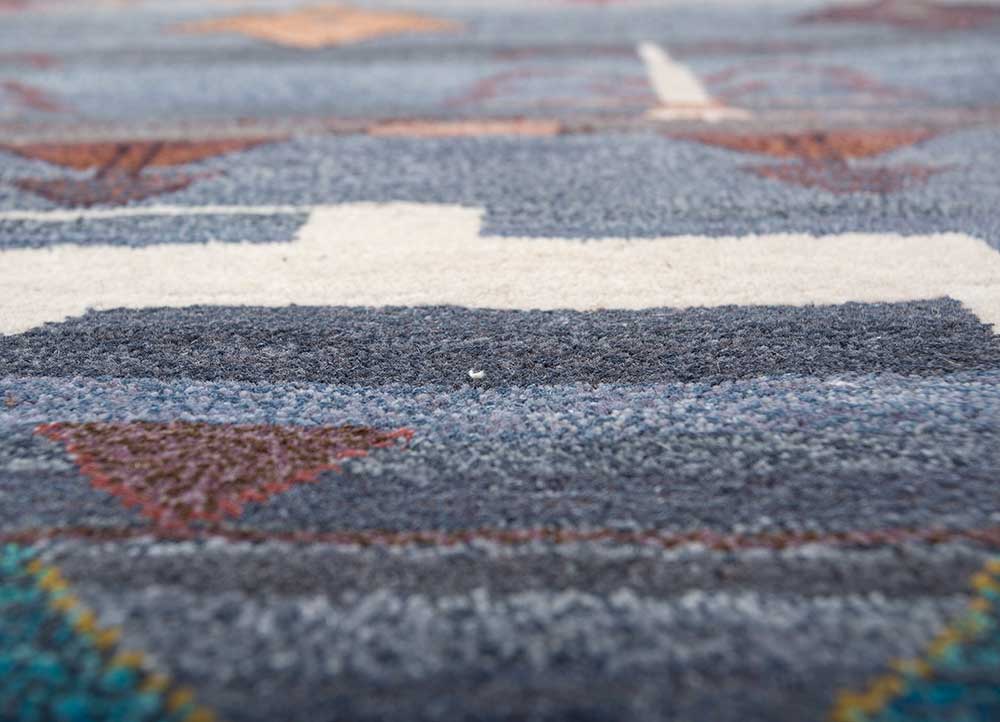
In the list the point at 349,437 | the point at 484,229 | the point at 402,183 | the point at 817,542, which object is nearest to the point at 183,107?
the point at 402,183

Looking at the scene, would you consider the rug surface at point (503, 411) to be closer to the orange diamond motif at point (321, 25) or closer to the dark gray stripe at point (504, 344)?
the dark gray stripe at point (504, 344)

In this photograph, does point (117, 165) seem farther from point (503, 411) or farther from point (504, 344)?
point (503, 411)

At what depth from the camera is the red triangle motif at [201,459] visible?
33.5 inches

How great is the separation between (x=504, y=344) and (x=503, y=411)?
0.16 metres

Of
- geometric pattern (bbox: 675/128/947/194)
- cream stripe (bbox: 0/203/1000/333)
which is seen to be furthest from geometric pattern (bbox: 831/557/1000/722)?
geometric pattern (bbox: 675/128/947/194)

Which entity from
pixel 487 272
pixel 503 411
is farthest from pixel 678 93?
pixel 503 411

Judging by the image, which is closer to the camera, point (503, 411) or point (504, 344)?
point (503, 411)

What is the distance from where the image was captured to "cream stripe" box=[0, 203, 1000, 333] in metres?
1.28

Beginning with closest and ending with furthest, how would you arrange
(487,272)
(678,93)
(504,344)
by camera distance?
(504,344), (487,272), (678,93)

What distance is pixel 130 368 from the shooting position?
1.11m

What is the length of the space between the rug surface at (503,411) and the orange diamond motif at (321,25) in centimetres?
86

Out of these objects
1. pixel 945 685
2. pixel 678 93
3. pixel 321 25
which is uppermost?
pixel 321 25

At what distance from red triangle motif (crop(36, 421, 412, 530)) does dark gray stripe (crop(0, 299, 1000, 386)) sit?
0.41 feet

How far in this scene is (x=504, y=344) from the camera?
115cm
